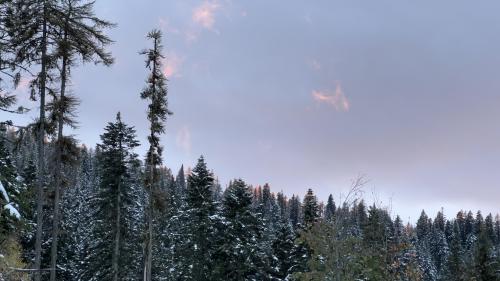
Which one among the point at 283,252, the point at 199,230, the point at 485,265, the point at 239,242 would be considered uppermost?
Result: the point at 199,230

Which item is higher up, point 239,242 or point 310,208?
point 310,208

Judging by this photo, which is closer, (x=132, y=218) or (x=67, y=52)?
(x=67, y=52)

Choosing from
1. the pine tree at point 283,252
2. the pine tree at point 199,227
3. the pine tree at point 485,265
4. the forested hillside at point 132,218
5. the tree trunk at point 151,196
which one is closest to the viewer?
the forested hillside at point 132,218

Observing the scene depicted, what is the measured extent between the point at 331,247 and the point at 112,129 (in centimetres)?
2588

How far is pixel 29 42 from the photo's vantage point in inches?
798

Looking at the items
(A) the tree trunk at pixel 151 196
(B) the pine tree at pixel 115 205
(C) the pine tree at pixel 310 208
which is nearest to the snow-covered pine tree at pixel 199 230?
(B) the pine tree at pixel 115 205

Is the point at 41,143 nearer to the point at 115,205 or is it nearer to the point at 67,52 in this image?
the point at 67,52

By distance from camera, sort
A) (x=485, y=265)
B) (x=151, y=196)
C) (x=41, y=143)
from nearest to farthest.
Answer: (x=41, y=143)
(x=151, y=196)
(x=485, y=265)

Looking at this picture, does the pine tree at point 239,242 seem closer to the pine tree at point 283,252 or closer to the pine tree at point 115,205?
the pine tree at point 283,252

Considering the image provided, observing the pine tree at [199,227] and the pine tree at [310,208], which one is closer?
the pine tree at [199,227]

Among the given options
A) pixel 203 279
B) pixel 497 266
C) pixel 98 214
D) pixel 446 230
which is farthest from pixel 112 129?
pixel 446 230

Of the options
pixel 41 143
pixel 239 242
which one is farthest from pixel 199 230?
pixel 41 143

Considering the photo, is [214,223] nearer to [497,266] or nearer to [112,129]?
[112,129]

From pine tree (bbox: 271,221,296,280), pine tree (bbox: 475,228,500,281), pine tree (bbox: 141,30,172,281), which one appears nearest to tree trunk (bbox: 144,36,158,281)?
pine tree (bbox: 141,30,172,281)
